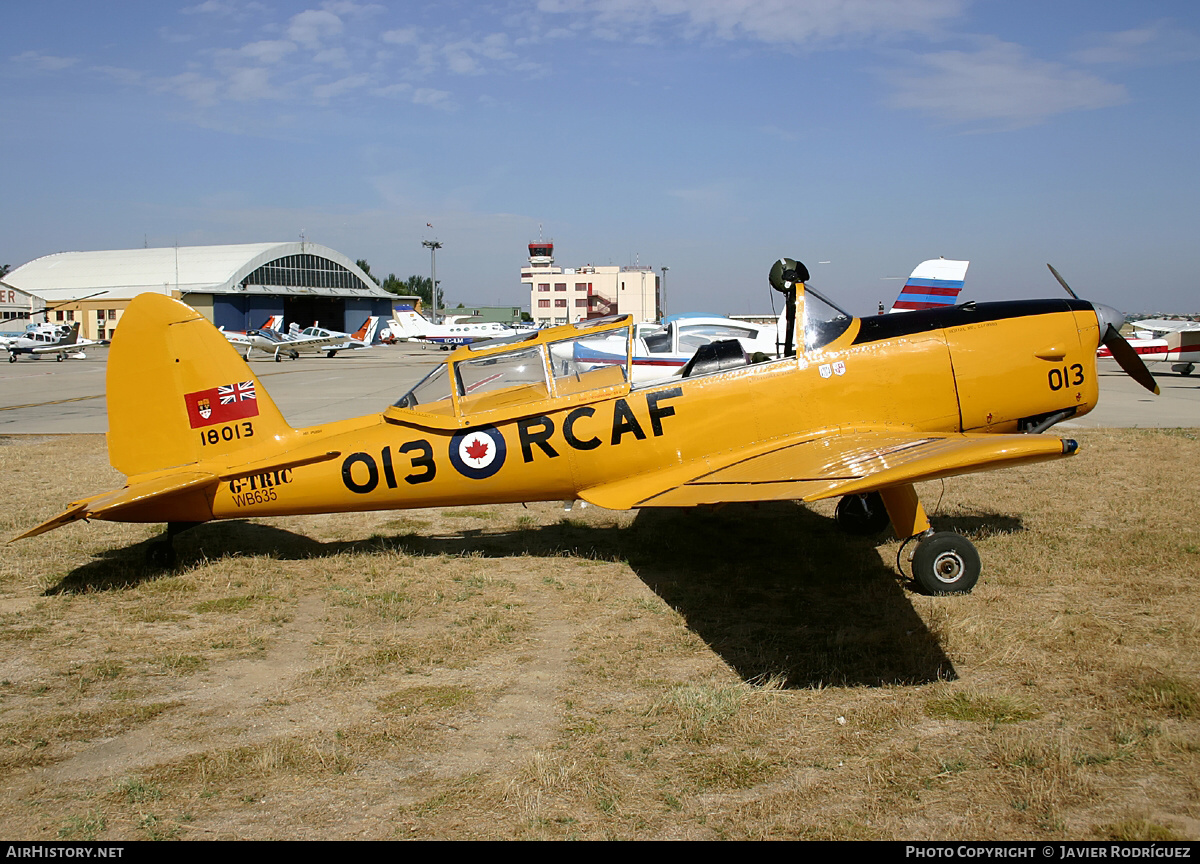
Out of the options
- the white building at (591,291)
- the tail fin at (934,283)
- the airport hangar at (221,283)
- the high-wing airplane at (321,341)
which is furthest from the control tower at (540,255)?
the tail fin at (934,283)

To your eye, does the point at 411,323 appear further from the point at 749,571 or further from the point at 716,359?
the point at 749,571

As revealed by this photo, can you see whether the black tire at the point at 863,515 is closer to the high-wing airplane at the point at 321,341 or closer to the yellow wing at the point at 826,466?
the yellow wing at the point at 826,466

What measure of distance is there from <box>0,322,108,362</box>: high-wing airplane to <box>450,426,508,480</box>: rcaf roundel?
49.9 m

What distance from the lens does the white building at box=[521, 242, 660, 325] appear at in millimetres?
105188

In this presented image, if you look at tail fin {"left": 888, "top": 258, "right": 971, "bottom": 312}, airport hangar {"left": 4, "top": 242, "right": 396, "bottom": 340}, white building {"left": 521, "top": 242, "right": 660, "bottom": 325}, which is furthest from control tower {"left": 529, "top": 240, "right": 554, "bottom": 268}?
tail fin {"left": 888, "top": 258, "right": 971, "bottom": 312}

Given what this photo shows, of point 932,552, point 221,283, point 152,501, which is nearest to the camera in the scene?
point 932,552

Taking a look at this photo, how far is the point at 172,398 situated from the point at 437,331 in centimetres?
5931

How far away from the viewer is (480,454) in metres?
6.49

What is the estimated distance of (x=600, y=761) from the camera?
369 cm

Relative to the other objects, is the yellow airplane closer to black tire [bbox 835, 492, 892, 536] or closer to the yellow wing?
the yellow wing

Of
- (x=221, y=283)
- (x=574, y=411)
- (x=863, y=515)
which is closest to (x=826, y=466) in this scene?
(x=574, y=411)
